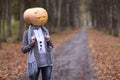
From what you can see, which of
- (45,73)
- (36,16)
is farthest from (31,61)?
(36,16)

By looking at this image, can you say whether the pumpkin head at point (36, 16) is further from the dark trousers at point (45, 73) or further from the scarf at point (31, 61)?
the dark trousers at point (45, 73)

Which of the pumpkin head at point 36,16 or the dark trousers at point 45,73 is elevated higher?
the pumpkin head at point 36,16

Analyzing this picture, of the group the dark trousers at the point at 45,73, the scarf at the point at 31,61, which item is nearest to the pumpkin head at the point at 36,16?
the scarf at the point at 31,61

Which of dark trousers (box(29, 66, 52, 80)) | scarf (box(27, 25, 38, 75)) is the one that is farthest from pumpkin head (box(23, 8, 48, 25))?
dark trousers (box(29, 66, 52, 80))

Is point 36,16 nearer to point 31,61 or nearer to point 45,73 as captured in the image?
point 31,61

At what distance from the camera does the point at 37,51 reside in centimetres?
737

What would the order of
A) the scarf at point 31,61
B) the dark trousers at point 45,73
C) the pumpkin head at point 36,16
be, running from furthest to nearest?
the dark trousers at point 45,73 < the scarf at point 31,61 < the pumpkin head at point 36,16

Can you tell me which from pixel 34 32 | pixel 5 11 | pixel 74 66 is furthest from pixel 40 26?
pixel 5 11

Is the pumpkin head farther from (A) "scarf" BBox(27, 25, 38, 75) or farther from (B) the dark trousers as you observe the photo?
(B) the dark trousers

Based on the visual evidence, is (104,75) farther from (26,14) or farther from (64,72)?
(26,14)

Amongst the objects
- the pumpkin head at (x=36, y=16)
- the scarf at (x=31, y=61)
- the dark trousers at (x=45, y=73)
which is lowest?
the dark trousers at (x=45, y=73)

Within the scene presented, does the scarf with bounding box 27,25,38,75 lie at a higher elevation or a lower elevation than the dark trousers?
higher

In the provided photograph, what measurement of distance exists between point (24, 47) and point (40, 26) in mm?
527

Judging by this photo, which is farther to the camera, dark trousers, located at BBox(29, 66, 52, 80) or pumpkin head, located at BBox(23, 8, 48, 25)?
dark trousers, located at BBox(29, 66, 52, 80)
